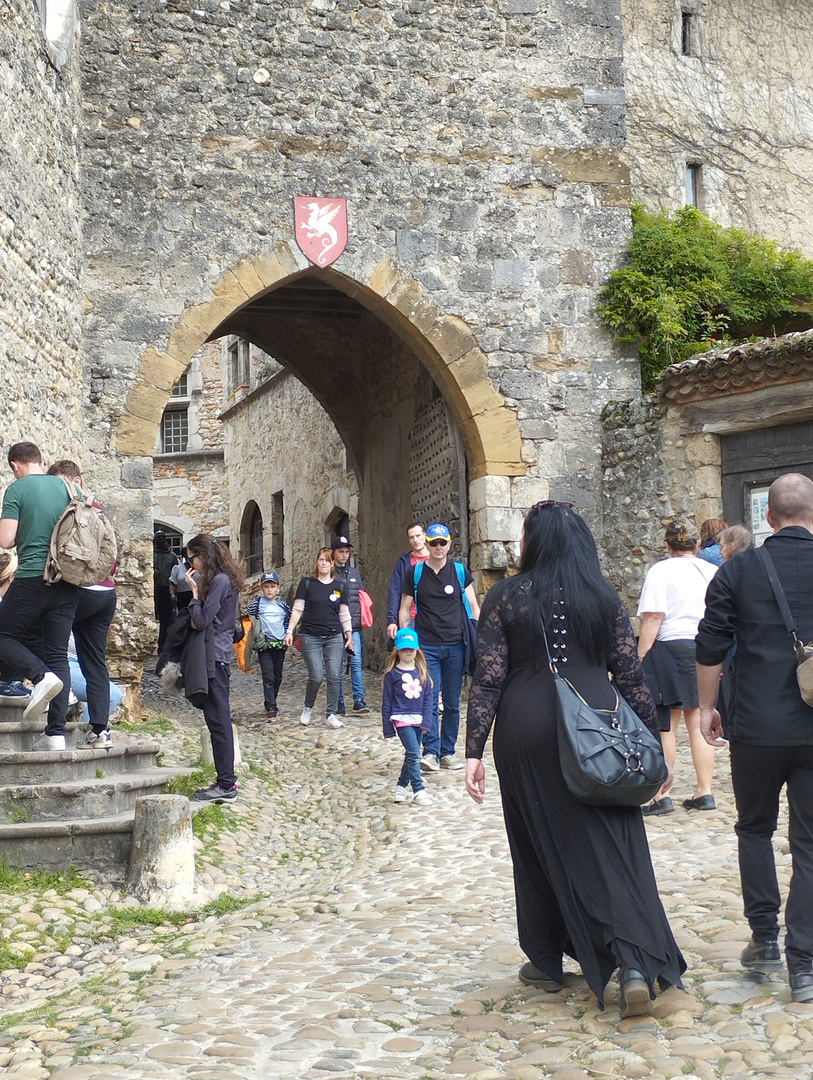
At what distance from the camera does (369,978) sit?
3715 mm

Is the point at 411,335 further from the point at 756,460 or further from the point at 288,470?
the point at 288,470

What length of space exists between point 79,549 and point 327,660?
13.4 feet

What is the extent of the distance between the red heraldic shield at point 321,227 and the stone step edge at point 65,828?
587cm

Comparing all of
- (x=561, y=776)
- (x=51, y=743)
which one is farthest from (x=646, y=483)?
(x=561, y=776)

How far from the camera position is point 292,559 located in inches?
716

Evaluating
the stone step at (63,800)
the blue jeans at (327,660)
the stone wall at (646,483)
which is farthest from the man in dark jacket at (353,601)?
the stone step at (63,800)

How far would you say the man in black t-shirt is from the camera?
739 cm

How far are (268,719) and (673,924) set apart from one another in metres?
5.88

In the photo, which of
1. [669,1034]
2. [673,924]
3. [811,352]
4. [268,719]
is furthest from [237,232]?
[669,1034]

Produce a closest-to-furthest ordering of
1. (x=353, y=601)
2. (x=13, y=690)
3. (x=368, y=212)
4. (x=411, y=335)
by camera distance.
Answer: (x=13, y=690) < (x=353, y=601) < (x=368, y=212) < (x=411, y=335)

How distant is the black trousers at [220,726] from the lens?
6.16m

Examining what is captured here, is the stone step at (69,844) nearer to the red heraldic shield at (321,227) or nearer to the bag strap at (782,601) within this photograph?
the bag strap at (782,601)

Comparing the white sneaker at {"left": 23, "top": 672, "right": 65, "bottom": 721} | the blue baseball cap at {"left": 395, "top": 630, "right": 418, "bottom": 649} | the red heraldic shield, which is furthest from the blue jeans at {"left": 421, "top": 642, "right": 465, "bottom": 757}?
the red heraldic shield

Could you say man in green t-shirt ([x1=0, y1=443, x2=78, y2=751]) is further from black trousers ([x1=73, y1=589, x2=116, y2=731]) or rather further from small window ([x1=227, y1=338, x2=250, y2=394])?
small window ([x1=227, y1=338, x2=250, y2=394])
